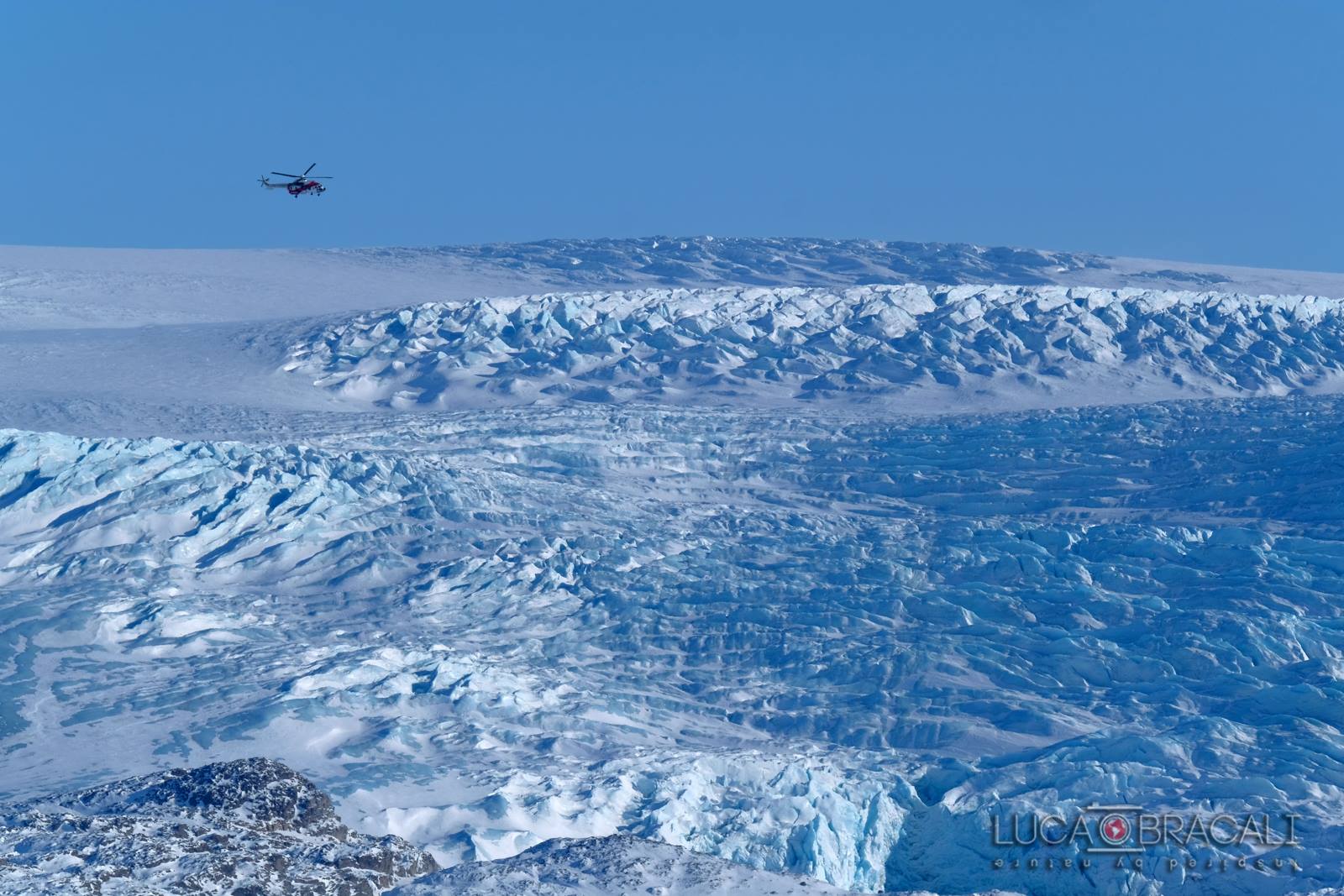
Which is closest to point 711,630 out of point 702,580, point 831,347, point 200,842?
point 702,580

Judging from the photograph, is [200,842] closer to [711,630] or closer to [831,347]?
[711,630]

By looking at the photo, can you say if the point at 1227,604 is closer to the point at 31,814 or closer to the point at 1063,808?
the point at 1063,808

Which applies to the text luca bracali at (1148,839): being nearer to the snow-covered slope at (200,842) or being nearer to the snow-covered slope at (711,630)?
the snow-covered slope at (711,630)

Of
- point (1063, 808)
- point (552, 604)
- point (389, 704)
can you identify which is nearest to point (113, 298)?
point (552, 604)

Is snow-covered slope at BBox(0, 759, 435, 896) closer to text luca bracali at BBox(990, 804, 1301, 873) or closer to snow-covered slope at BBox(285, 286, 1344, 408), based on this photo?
text luca bracali at BBox(990, 804, 1301, 873)

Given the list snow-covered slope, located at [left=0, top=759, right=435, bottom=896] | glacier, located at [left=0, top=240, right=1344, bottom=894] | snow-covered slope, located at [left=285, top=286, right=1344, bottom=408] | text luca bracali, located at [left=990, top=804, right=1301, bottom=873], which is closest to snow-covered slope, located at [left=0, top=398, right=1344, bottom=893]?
glacier, located at [left=0, top=240, right=1344, bottom=894]

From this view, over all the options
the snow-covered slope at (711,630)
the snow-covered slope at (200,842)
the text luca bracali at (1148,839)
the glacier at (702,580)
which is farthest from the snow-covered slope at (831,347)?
the snow-covered slope at (200,842)
